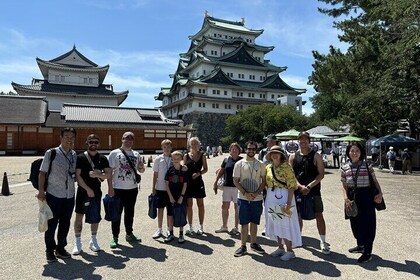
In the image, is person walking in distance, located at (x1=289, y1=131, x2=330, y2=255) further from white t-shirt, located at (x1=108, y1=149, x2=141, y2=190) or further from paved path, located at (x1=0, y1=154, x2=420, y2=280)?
white t-shirt, located at (x1=108, y1=149, x2=141, y2=190)

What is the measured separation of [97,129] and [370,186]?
Result: 31755 millimetres

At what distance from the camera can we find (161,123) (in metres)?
36.4

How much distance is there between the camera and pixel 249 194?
4.46 m

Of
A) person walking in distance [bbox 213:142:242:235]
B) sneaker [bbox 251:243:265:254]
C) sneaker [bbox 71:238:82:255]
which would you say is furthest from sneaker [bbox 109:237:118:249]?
sneaker [bbox 251:243:265:254]

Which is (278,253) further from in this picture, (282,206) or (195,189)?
(195,189)

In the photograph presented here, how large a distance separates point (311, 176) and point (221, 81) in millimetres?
44606

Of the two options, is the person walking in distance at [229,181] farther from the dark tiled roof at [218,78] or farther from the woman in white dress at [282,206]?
the dark tiled roof at [218,78]

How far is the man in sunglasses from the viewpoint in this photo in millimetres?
4406

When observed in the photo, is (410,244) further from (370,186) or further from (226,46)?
(226,46)

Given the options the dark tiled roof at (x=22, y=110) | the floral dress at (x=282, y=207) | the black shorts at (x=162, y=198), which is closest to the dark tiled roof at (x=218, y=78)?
the dark tiled roof at (x=22, y=110)

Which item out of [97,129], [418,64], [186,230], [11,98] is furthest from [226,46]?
[186,230]

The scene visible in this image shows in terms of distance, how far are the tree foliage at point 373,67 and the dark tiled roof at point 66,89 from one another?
3633 cm

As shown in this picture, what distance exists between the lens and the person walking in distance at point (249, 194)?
447 cm

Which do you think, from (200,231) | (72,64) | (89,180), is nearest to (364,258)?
(200,231)
